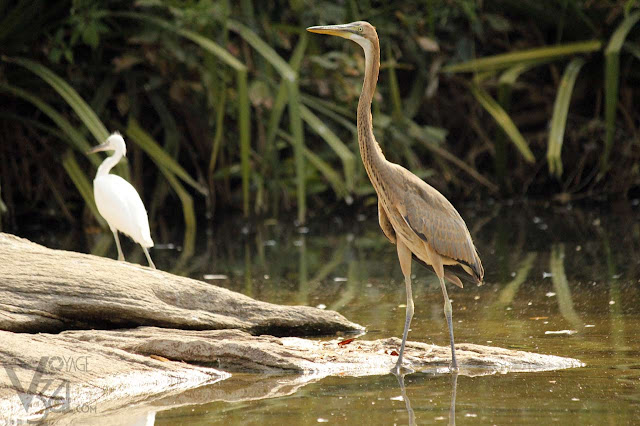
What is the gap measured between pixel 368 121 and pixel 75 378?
74.5 inches

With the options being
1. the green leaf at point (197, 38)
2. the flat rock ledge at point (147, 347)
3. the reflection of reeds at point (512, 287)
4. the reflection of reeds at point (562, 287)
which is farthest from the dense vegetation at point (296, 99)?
the flat rock ledge at point (147, 347)

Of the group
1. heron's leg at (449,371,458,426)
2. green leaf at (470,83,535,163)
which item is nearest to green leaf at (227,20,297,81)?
green leaf at (470,83,535,163)

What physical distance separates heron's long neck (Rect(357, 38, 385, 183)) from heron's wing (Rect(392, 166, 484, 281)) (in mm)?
159

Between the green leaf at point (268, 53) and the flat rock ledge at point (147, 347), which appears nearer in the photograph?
the flat rock ledge at point (147, 347)

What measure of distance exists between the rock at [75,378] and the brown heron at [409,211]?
3.75 ft

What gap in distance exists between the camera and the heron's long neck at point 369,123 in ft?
15.4

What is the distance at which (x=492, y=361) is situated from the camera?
4363mm

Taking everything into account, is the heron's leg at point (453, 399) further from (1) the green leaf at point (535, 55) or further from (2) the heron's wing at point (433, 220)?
(1) the green leaf at point (535, 55)

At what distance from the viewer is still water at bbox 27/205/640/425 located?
144 inches

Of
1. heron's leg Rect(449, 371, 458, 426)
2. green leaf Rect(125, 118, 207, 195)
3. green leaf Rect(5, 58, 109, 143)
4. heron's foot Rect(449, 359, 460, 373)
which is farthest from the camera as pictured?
green leaf Rect(125, 118, 207, 195)

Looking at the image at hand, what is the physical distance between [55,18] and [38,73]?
1.31 meters

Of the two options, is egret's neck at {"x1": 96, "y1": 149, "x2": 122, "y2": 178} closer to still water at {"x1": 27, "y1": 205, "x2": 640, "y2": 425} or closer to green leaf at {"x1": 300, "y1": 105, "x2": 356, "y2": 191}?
still water at {"x1": 27, "y1": 205, "x2": 640, "y2": 425}

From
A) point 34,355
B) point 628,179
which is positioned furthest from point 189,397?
point 628,179

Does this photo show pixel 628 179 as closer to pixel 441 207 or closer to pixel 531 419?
pixel 441 207
